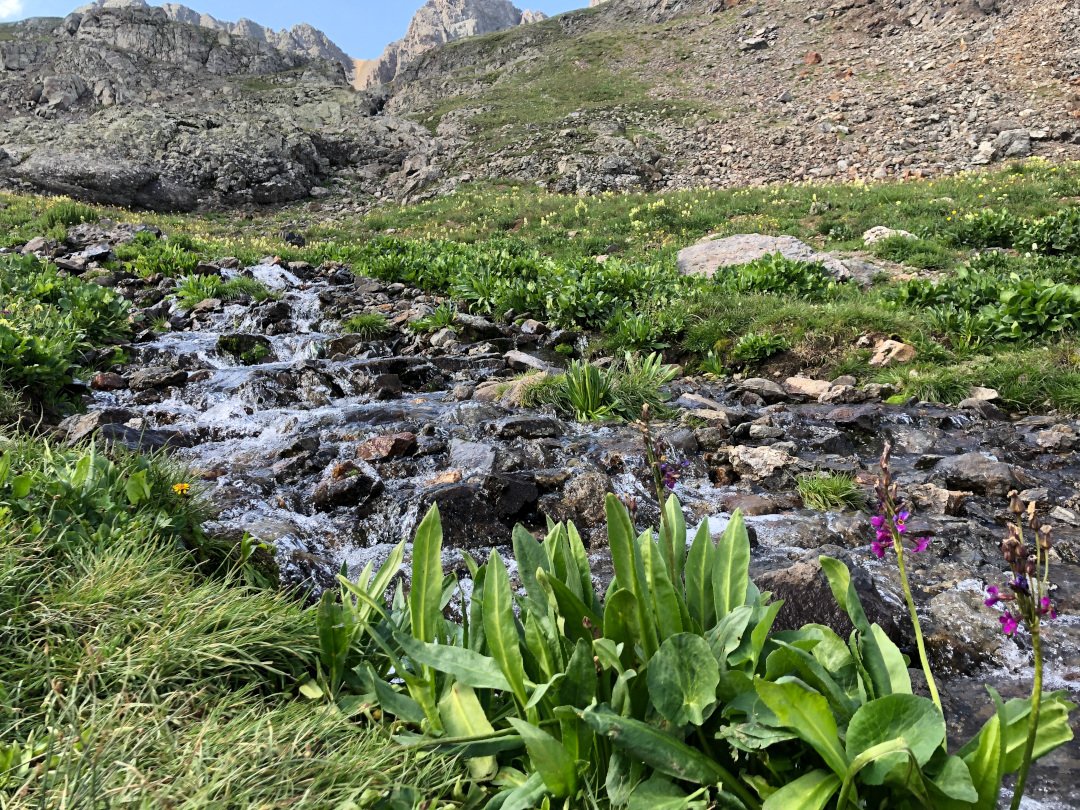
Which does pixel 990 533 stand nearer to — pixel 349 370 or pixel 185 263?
pixel 349 370

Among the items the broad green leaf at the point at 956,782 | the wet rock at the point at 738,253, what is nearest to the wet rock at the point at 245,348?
the wet rock at the point at 738,253

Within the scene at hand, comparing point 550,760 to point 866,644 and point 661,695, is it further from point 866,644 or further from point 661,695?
point 866,644

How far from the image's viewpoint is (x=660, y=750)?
1.59m

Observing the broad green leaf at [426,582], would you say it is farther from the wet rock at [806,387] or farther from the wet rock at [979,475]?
the wet rock at [806,387]

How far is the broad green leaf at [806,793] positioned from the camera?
148 cm

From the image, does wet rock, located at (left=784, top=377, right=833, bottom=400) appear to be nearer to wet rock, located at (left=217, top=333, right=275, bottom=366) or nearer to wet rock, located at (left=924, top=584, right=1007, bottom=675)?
wet rock, located at (left=924, top=584, right=1007, bottom=675)

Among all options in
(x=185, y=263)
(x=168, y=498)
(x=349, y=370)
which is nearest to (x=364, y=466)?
(x=168, y=498)

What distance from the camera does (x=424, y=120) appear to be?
44.1m

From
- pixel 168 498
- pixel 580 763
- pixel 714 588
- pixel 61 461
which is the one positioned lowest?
pixel 580 763

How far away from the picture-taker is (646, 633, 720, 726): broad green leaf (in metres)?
1.67

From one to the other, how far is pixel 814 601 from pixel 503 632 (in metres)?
1.66

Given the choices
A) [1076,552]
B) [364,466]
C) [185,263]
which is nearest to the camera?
[1076,552]

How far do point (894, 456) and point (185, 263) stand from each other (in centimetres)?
1367

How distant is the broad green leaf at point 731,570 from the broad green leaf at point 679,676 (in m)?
0.44
